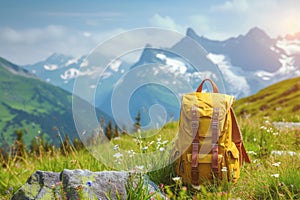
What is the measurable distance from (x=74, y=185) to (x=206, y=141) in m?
2.02

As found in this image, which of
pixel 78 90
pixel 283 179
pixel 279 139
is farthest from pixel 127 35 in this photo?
pixel 279 139

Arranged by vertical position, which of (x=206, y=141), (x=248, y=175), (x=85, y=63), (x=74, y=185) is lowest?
(x=74, y=185)

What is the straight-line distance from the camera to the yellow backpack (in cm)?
605

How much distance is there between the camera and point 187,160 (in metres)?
6.19

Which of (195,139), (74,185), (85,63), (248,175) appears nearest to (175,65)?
(85,63)

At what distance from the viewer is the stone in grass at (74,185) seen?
5.31 meters

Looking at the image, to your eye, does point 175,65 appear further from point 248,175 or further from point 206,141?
point 248,175

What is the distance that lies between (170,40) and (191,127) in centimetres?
194

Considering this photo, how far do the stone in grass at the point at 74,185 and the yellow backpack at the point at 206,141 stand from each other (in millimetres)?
719

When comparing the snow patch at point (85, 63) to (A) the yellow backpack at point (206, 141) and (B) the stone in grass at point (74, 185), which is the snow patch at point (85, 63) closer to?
(A) the yellow backpack at point (206, 141)

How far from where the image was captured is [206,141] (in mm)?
6070

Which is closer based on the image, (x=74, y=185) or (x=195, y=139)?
(x=74, y=185)

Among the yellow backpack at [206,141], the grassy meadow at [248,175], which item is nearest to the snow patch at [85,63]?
the grassy meadow at [248,175]

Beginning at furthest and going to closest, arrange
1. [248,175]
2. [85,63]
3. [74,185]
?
1. [85,63]
2. [248,175]
3. [74,185]
